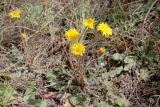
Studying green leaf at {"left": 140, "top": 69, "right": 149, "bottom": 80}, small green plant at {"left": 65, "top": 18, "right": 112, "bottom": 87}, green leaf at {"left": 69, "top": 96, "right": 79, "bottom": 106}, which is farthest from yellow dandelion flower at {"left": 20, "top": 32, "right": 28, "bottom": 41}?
green leaf at {"left": 140, "top": 69, "right": 149, "bottom": 80}

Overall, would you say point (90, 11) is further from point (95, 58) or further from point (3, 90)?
point (3, 90)

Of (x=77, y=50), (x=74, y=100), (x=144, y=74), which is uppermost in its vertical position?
(x=77, y=50)

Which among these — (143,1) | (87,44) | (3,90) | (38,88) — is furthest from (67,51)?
(143,1)

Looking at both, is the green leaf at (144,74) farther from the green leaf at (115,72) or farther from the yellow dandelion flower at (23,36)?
the yellow dandelion flower at (23,36)

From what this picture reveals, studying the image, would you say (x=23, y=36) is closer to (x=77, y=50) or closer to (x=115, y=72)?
(x=77, y=50)

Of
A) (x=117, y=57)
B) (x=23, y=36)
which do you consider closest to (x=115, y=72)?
(x=117, y=57)

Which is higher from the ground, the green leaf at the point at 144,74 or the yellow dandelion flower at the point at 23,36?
the yellow dandelion flower at the point at 23,36

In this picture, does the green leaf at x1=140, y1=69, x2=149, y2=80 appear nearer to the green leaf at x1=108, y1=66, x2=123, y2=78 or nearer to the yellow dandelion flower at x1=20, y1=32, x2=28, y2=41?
the green leaf at x1=108, y1=66, x2=123, y2=78

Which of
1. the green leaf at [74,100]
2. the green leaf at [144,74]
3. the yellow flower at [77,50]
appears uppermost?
the yellow flower at [77,50]

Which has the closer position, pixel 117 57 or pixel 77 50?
pixel 77 50

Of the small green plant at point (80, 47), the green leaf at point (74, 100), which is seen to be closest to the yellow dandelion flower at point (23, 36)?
the small green plant at point (80, 47)

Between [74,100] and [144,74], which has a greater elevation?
[144,74]

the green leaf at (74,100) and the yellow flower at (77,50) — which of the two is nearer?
the yellow flower at (77,50)

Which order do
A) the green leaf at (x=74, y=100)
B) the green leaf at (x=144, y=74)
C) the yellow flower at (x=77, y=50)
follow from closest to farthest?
the yellow flower at (x=77, y=50)
the green leaf at (x=74, y=100)
the green leaf at (x=144, y=74)
